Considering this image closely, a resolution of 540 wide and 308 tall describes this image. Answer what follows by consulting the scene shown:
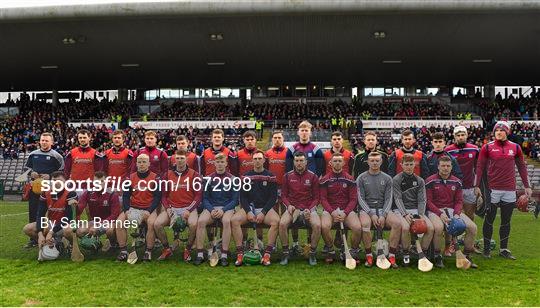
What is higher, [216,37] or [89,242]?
[216,37]

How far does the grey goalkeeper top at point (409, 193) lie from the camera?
634cm

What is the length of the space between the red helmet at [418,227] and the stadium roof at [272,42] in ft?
44.8

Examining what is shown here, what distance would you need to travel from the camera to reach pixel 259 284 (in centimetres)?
545

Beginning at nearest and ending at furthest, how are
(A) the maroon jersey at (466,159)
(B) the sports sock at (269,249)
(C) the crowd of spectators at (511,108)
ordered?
(B) the sports sock at (269,249) → (A) the maroon jersey at (466,159) → (C) the crowd of spectators at (511,108)

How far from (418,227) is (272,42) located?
18040 millimetres

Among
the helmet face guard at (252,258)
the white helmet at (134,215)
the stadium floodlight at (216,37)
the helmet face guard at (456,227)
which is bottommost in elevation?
the helmet face guard at (252,258)

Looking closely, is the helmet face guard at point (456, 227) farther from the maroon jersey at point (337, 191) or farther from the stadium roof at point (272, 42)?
the stadium roof at point (272, 42)

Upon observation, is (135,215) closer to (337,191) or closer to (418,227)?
(337,191)

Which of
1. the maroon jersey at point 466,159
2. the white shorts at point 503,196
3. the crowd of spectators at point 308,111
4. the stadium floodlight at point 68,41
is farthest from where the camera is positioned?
the crowd of spectators at point 308,111

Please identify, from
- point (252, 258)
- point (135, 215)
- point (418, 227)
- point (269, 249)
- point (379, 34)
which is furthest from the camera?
point (379, 34)

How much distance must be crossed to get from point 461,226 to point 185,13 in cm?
1537

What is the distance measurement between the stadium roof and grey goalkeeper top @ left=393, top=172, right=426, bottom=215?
43.4ft

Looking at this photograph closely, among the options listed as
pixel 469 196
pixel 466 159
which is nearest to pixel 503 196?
pixel 469 196

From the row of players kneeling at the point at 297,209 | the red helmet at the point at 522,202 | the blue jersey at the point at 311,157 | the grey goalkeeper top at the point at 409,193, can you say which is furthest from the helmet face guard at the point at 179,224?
the red helmet at the point at 522,202
